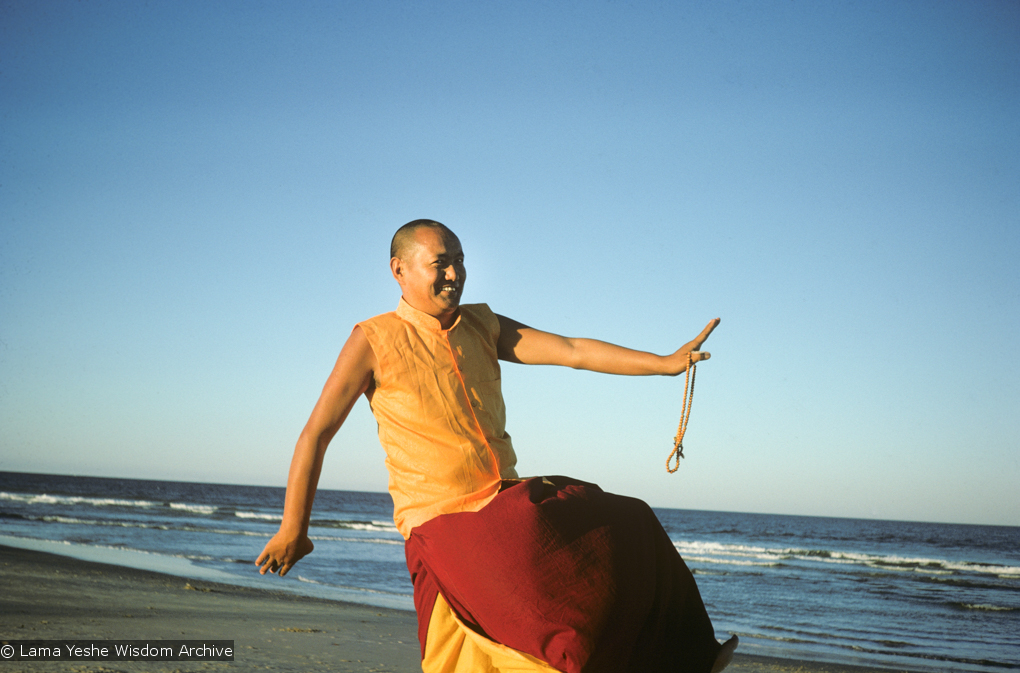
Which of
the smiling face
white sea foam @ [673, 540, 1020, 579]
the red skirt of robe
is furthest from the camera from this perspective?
white sea foam @ [673, 540, 1020, 579]

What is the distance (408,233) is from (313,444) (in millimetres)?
752

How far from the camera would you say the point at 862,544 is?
3114 cm

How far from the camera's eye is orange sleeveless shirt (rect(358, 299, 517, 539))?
7.72 feet

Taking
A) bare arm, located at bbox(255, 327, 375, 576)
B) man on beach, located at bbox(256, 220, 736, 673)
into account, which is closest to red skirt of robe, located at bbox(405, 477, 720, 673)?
man on beach, located at bbox(256, 220, 736, 673)

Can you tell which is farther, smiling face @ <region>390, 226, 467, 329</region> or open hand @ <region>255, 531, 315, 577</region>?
smiling face @ <region>390, 226, 467, 329</region>

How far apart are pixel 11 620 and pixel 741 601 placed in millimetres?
10359

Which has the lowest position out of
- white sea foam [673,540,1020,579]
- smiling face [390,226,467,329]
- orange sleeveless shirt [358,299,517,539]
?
white sea foam [673,540,1020,579]

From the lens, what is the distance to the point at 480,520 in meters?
2.24

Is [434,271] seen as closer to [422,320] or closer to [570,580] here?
[422,320]

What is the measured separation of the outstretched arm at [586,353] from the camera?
2521 millimetres

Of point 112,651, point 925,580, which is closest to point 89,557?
point 112,651

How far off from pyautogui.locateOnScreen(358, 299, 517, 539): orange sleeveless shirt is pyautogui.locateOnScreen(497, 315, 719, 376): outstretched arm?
0.25 metres
